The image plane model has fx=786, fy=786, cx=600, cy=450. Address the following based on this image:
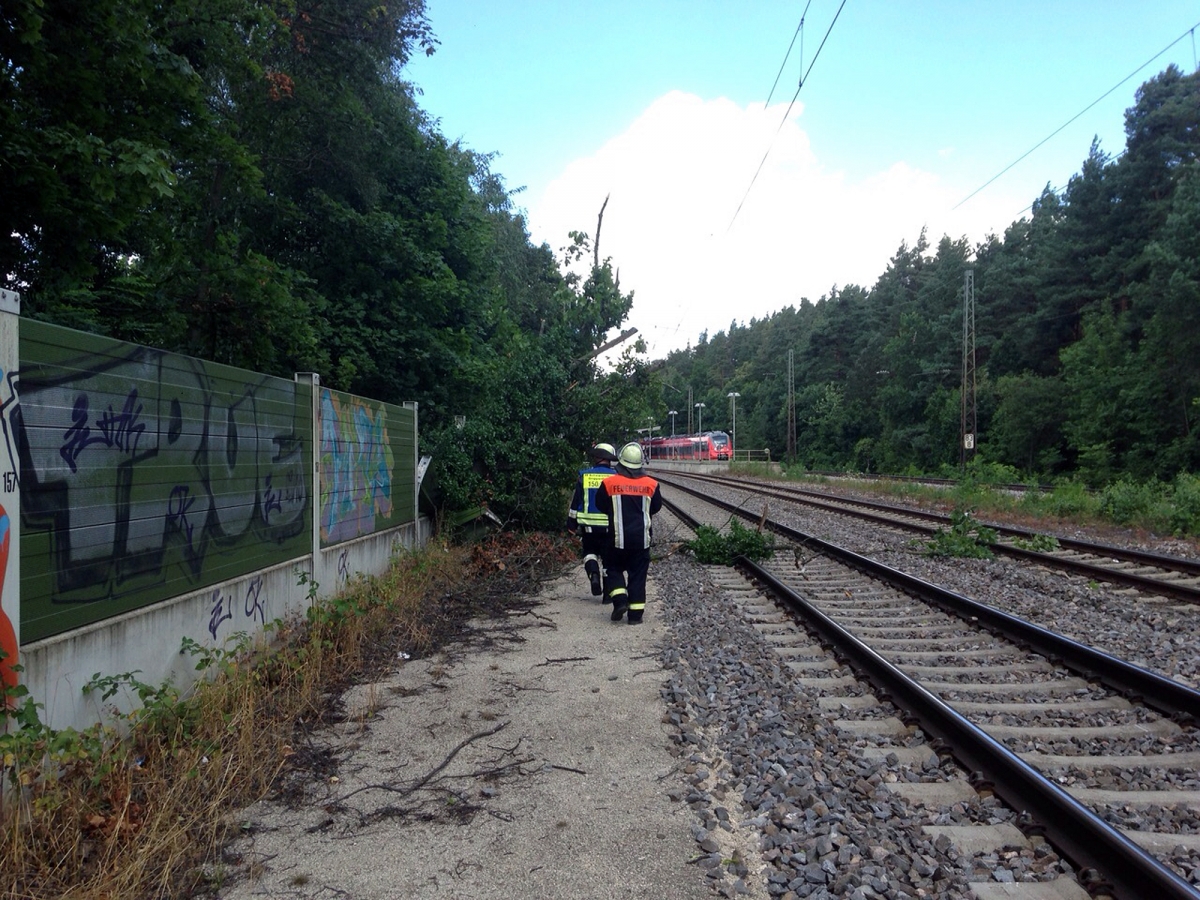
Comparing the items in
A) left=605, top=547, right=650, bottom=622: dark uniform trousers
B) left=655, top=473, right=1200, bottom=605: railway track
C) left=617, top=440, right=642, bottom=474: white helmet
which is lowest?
left=655, top=473, right=1200, bottom=605: railway track

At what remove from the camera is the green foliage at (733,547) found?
12.6m

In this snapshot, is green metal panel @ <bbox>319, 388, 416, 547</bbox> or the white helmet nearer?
green metal panel @ <bbox>319, 388, 416, 547</bbox>

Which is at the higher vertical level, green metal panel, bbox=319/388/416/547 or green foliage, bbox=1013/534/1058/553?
green metal panel, bbox=319/388/416/547

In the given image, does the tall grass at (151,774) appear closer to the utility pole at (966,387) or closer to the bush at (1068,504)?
the bush at (1068,504)

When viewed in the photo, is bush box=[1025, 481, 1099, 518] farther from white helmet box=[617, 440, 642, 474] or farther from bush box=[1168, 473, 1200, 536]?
white helmet box=[617, 440, 642, 474]

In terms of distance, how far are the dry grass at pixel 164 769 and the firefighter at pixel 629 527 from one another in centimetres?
255

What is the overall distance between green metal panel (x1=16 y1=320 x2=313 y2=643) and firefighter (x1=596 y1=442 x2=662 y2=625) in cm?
316

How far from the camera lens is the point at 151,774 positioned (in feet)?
13.0

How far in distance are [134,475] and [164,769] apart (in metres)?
1.76

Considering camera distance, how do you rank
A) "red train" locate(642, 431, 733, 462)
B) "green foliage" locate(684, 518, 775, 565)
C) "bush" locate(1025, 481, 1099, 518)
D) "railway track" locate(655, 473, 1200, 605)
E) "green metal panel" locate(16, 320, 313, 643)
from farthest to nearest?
1. "red train" locate(642, 431, 733, 462)
2. "bush" locate(1025, 481, 1099, 518)
3. "green foliage" locate(684, 518, 775, 565)
4. "railway track" locate(655, 473, 1200, 605)
5. "green metal panel" locate(16, 320, 313, 643)

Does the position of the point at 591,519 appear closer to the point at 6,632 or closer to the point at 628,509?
the point at 628,509

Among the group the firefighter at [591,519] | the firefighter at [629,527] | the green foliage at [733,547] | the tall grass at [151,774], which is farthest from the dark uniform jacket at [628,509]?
the green foliage at [733,547]

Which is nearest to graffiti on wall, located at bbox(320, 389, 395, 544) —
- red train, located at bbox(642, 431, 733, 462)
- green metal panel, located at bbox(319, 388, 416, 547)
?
green metal panel, located at bbox(319, 388, 416, 547)

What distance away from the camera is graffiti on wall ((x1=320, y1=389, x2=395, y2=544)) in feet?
26.3
